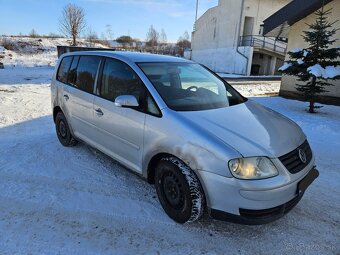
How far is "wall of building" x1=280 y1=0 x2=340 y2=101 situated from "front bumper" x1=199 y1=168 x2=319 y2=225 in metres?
9.45

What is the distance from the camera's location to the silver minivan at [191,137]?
2670mm

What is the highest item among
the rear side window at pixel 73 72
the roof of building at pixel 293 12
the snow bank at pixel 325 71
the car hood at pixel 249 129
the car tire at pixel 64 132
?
the roof of building at pixel 293 12

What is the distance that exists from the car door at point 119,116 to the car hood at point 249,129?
65 cm

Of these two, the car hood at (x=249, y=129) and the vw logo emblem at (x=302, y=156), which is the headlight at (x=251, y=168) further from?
the vw logo emblem at (x=302, y=156)

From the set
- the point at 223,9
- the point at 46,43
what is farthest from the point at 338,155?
the point at 46,43

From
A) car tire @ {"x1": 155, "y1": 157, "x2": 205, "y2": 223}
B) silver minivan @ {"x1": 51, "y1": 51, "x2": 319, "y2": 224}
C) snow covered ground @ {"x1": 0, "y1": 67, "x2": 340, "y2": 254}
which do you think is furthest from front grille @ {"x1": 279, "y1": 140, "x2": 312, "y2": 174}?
car tire @ {"x1": 155, "y1": 157, "x2": 205, "y2": 223}

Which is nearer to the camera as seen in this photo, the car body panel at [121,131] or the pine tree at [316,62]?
the car body panel at [121,131]

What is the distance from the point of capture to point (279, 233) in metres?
3.08

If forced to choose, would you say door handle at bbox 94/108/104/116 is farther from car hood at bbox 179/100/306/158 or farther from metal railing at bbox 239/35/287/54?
metal railing at bbox 239/35/287/54

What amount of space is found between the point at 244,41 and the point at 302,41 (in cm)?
1782

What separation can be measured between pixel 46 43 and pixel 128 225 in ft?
162

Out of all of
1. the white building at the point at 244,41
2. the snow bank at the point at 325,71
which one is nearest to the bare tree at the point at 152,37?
the white building at the point at 244,41

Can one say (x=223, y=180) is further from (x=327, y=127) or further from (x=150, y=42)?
(x=150, y=42)

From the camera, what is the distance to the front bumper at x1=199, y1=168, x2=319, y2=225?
262cm
